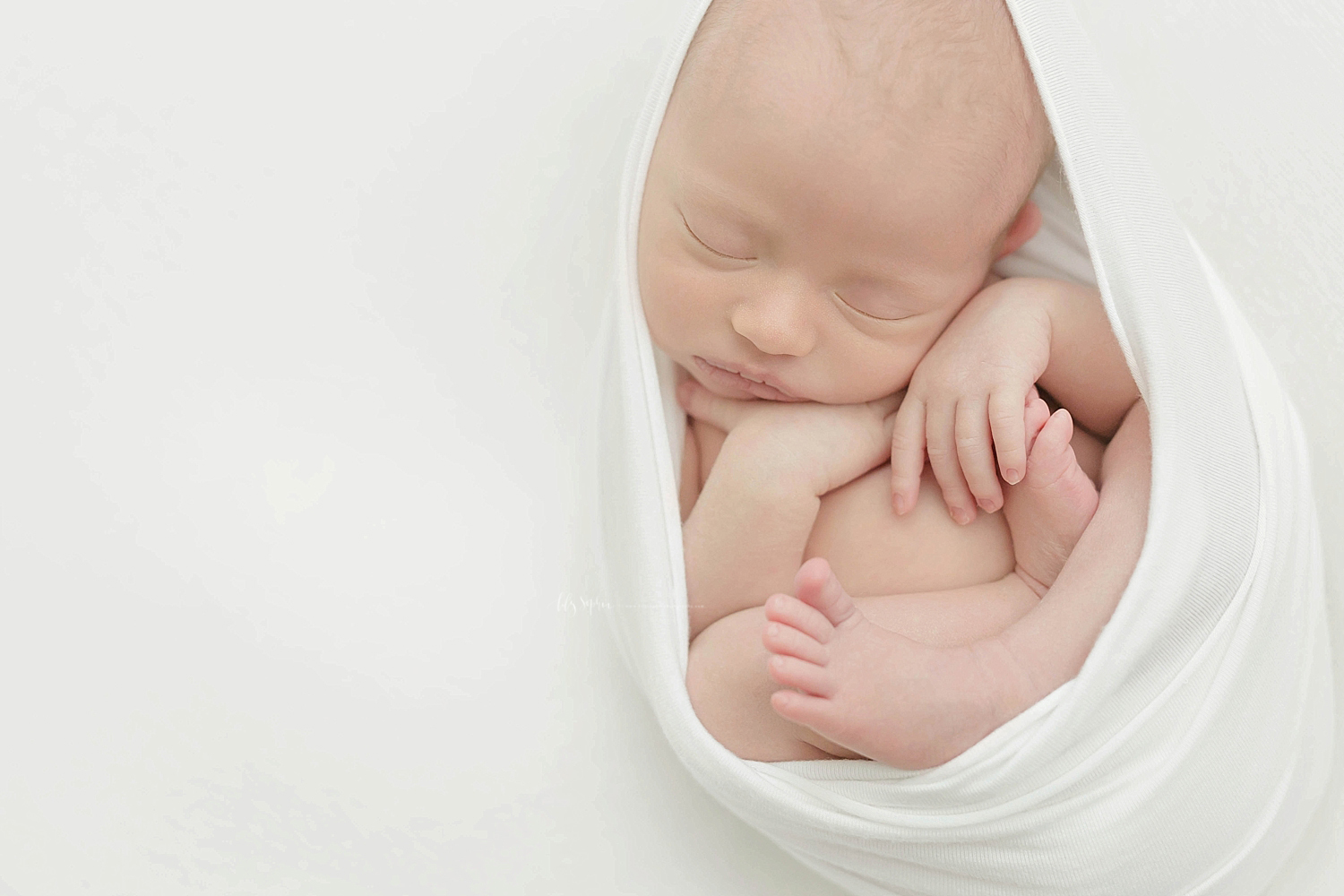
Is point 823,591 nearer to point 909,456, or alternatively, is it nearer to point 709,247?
point 909,456

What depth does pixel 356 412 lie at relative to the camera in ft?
4.13

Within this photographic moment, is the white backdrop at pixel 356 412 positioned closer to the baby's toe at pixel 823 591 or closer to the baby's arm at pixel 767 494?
the baby's arm at pixel 767 494

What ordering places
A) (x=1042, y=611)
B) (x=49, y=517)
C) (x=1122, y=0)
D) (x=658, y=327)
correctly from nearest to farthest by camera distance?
(x=1042, y=611)
(x=658, y=327)
(x=49, y=517)
(x=1122, y=0)

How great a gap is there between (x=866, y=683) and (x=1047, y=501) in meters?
0.24

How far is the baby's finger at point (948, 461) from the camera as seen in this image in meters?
0.98

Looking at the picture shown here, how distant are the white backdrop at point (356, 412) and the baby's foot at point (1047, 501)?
32 centimetres

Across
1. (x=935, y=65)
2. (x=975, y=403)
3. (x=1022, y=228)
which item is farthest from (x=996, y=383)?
(x=935, y=65)

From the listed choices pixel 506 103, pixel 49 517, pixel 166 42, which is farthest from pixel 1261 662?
pixel 166 42

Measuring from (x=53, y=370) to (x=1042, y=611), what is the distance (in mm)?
1031

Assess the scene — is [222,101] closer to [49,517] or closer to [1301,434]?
[49,517]

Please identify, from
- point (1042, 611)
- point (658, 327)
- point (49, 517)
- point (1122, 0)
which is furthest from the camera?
point (1122, 0)

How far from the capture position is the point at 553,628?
118 cm

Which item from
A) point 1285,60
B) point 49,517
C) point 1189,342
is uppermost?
point 1285,60

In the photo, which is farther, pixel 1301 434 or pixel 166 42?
pixel 166 42
